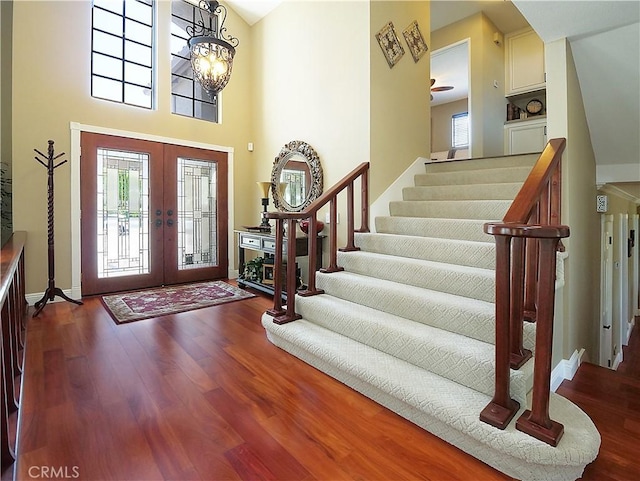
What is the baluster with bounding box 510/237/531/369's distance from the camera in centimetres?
155

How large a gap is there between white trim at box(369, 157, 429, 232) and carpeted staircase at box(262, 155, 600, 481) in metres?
0.10

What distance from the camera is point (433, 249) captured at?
107 inches

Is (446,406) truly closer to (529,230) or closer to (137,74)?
(529,230)

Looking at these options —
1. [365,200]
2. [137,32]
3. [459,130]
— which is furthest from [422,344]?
[459,130]

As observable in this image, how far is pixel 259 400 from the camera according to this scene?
6.26ft

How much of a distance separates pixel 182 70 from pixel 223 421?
4.77m

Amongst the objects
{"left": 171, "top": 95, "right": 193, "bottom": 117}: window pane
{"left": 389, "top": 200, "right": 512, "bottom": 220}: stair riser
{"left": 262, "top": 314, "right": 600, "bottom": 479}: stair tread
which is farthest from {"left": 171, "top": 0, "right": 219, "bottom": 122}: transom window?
{"left": 262, "top": 314, "right": 600, "bottom": 479}: stair tread

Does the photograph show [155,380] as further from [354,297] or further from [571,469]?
[571,469]

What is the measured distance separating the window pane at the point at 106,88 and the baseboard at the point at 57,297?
2319mm

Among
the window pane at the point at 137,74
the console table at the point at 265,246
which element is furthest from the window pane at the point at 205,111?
the console table at the point at 265,246

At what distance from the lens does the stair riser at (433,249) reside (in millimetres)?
2400

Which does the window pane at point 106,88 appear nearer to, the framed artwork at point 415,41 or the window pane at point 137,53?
the window pane at point 137,53

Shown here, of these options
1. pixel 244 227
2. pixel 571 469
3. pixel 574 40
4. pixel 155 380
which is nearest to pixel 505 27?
pixel 574 40

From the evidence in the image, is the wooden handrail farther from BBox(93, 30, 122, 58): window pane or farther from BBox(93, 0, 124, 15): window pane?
BBox(93, 0, 124, 15): window pane
